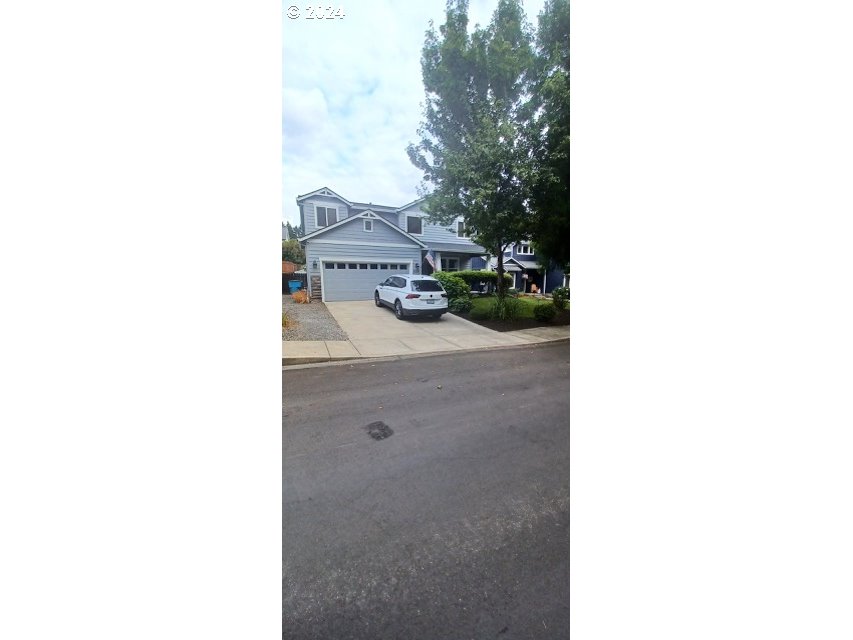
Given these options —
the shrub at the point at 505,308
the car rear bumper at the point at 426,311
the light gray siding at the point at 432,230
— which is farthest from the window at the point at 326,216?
the shrub at the point at 505,308

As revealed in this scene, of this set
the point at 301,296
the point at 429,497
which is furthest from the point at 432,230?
the point at 429,497

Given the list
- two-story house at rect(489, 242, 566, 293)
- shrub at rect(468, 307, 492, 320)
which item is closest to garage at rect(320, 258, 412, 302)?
shrub at rect(468, 307, 492, 320)

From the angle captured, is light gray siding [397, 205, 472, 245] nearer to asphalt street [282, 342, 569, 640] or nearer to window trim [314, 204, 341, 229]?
window trim [314, 204, 341, 229]

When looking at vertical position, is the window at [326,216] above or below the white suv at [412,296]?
above

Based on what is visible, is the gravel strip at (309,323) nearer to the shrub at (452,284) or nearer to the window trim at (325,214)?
the window trim at (325,214)

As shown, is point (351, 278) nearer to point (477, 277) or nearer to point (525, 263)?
point (477, 277)

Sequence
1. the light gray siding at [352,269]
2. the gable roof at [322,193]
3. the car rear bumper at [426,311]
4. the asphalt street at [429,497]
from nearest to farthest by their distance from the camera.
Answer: the asphalt street at [429,497] → the gable roof at [322,193] → the light gray siding at [352,269] → the car rear bumper at [426,311]

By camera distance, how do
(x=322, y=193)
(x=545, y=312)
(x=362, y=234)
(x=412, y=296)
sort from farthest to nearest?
(x=545, y=312)
(x=412, y=296)
(x=362, y=234)
(x=322, y=193)
